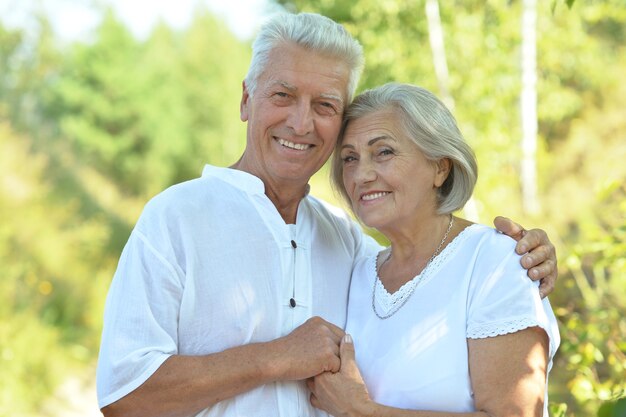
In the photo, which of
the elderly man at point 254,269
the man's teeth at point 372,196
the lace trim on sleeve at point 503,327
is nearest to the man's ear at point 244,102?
the elderly man at point 254,269

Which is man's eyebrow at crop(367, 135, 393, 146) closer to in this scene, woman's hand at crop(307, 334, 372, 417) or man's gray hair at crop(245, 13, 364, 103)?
man's gray hair at crop(245, 13, 364, 103)

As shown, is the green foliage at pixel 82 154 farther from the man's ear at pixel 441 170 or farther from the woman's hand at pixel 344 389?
the man's ear at pixel 441 170

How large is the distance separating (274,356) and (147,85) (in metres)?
29.1

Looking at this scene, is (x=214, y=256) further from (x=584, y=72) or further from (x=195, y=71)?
(x=195, y=71)

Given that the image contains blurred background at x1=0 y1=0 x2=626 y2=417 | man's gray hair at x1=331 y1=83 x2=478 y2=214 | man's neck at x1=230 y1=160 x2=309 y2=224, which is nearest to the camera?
man's gray hair at x1=331 y1=83 x2=478 y2=214

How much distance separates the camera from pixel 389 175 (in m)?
2.67

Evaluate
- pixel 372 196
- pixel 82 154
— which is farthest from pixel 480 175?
pixel 82 154

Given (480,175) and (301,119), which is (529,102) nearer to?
(480,175)

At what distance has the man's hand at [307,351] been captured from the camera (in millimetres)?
2426

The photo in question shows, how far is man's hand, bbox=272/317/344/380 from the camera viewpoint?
7.96 ft

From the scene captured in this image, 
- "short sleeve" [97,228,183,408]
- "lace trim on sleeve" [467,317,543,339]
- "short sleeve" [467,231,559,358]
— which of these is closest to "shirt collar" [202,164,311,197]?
"short sleeve" [97,228,183,408]

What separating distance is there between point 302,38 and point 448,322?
1055 millimetres

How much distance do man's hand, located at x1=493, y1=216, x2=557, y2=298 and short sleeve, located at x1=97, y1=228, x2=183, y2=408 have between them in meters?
1.06

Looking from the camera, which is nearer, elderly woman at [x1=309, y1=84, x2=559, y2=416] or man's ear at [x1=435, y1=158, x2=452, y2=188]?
elderly woman at [x1=309, y1=84, x2=559, y2=416]
